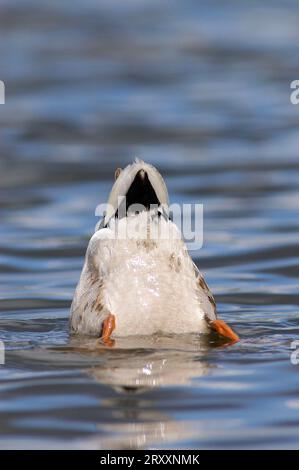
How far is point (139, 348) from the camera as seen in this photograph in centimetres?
665

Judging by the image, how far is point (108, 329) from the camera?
684 centimetres

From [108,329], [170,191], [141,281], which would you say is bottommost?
[108,329]

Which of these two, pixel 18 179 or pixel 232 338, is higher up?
pixel 18 179

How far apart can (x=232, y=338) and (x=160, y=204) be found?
0.89 metres

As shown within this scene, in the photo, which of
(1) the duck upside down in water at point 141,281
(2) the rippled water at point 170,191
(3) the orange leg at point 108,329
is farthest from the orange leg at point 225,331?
(3) the orange leg at point 108,329

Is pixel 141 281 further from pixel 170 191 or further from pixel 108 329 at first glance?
pixel 170 191

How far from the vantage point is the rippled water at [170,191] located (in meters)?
5.61

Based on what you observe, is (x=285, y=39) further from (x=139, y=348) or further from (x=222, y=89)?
(x=139, y=348)

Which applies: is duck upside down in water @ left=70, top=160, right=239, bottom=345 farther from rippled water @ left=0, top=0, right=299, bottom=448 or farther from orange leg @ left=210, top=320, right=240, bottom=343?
rippled water @ left=0, top=0, right=299, bottom=448

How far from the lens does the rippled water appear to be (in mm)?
5613

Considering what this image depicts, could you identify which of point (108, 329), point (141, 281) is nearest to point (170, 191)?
point (141, 281)

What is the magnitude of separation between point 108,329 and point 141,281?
0.35 metres

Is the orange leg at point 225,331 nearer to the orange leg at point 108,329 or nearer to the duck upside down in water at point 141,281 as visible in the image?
the duck upside down in water at point 141,281

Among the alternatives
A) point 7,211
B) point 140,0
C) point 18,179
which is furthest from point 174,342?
point 140,0
